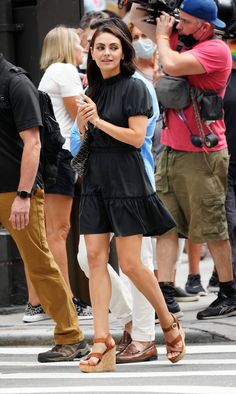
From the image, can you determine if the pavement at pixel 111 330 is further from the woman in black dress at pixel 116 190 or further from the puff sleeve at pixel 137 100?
the puff sleeve at pixel 137 100

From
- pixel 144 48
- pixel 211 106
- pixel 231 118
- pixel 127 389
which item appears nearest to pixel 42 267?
pixel 127 389

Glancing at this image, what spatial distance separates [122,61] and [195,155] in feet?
5.78

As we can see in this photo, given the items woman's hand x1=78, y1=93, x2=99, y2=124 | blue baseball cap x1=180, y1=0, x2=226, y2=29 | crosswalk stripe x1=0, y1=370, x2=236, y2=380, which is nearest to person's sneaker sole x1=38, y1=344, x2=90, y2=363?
crosswalk stripe x1=0, y1=370, x2=236, y2=380

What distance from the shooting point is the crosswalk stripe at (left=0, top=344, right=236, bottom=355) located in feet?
29.0

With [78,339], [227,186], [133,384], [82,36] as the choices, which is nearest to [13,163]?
[78,339]

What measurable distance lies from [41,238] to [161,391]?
1776 mm

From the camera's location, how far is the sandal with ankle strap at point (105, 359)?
7.90 m

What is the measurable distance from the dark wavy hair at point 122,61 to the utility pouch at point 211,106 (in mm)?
1477

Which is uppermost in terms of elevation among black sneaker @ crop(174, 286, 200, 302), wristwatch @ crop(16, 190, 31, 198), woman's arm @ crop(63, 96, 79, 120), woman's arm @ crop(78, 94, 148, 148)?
woman's arm @ crop(78, 94, 148, 148)

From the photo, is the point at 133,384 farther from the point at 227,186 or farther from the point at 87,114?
the point at 227,186

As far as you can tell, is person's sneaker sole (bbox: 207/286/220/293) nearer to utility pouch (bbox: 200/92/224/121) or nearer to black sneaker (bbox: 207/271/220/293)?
black sneaker (bbox: 207/271/220/293)

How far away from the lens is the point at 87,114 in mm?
8031

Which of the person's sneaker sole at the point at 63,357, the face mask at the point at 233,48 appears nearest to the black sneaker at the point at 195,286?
the face mask at the point at 233,48

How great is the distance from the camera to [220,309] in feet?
33.3
